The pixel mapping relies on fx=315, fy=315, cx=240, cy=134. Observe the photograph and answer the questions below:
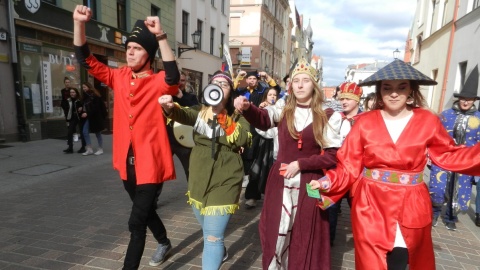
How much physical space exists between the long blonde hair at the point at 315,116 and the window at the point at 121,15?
12118 millimetres

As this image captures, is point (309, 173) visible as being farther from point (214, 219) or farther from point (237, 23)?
point (237, 23)

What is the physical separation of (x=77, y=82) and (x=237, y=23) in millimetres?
23820

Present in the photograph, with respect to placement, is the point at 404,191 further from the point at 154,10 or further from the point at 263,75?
the point at 154,10

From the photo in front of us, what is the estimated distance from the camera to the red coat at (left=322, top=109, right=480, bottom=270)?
1.93 metres

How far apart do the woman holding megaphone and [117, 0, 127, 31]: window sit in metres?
11.8

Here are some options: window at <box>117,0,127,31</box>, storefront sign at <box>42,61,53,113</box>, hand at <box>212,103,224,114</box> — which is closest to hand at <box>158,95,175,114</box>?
hand at <box>212,103,224,114</box>

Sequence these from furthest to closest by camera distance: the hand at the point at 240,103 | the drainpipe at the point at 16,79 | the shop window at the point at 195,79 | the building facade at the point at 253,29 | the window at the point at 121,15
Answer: the building facade at the point at 253,29
the shop window at the point at 195,79
the window at the point at 121,15
the drainpipe at the point at 16,79
the hand at the point at 240,103

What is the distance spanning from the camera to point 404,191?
1.95 m

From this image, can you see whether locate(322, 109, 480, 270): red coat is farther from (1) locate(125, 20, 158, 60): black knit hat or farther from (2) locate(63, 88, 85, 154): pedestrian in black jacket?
(2) locate(63, 88, 85, 154): pedestrian in black jacket

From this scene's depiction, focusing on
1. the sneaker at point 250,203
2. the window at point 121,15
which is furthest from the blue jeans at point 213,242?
the window at point 121,15

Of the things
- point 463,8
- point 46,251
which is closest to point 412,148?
point 46,251

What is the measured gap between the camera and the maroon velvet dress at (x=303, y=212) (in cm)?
231

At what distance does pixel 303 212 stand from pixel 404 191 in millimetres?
706

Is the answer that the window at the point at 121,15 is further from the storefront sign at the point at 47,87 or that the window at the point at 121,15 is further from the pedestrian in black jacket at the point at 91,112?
the pedestrian in black jacket at the point at 91,112
